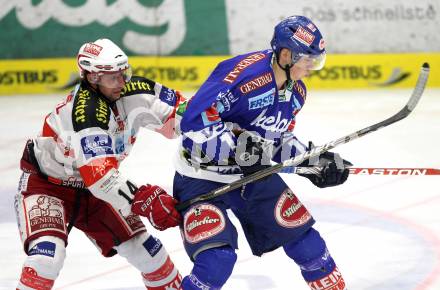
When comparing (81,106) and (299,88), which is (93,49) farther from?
(299,88)

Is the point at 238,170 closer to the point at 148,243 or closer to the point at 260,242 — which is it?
the point at 260,242

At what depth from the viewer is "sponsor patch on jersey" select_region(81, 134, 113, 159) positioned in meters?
4.09

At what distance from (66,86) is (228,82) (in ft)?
21.0

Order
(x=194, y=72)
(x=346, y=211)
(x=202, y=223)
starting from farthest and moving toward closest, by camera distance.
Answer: (x=194, y=72)
(x=346, y=211)
(x=202, y=223)

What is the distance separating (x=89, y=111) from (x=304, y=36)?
3.25ft

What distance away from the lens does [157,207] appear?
407cm

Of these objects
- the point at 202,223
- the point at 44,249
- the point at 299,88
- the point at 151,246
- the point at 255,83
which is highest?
the point at 255,83

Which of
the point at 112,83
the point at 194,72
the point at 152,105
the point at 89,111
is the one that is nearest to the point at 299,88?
the point at 152,105

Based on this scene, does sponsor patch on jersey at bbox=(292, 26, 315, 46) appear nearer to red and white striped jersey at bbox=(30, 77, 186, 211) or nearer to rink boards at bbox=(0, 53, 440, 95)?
red and white striped jersey at bbox=(30, 77, 186, 211)

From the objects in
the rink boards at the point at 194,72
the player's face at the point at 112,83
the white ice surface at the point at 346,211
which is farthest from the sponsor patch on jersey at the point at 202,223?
the rink boards at the point at 194,72

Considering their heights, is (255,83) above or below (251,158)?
above

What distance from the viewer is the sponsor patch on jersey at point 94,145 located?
161 inches

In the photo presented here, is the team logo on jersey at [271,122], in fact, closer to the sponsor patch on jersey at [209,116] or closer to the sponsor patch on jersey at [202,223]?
the sponsor patch on jersey at [209,116]

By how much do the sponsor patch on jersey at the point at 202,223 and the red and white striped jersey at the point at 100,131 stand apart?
1.04 feet
